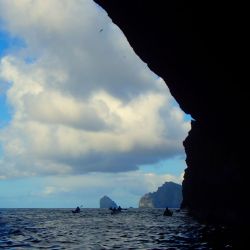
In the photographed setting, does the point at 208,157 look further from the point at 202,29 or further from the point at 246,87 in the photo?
the point at 202,29

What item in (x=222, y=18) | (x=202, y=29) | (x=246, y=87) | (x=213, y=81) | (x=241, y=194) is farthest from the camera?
(x=241, y=194)

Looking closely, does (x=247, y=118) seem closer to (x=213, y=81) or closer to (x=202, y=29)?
(x=213, y=81)

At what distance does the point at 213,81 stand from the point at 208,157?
94.2 ft

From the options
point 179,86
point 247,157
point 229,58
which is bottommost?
point 247,157

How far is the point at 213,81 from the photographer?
29.6 metres

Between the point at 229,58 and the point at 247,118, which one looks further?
the point at 247,118

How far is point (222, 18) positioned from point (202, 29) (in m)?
2.03

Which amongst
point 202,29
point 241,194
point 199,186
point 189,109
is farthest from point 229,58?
point 199,186

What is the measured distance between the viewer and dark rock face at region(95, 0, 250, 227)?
22.8 meters

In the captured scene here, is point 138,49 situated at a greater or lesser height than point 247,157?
greater

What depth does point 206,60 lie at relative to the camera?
27.0 m

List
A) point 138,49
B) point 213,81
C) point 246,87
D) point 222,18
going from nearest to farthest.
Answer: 1. point 222,18
2. point 246,87
3. point 213,81
4. point 138,49

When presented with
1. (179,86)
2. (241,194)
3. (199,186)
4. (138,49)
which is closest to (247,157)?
(241,194)

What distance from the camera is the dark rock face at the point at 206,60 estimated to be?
22.8 metres
